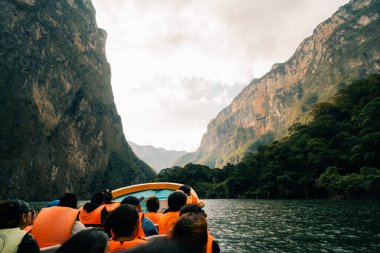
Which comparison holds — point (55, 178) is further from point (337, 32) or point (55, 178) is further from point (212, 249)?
point (337, 32)

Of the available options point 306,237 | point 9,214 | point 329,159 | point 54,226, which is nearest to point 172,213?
point 54,226

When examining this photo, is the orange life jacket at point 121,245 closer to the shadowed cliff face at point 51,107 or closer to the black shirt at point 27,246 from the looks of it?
the black shirt at point 27,246

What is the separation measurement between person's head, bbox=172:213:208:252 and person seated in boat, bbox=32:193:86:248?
11.3 feet

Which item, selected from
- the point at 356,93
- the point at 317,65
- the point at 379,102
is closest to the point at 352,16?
the point at 317,65

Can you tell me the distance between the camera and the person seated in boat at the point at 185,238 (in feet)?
5.83

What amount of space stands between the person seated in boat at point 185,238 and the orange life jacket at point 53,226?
11.3ft

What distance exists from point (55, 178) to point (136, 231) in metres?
122

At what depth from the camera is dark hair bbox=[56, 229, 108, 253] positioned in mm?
1890

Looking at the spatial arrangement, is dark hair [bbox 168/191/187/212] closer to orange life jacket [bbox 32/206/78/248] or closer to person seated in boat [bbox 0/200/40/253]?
orange life jacket [bbox 32/206/78/248]

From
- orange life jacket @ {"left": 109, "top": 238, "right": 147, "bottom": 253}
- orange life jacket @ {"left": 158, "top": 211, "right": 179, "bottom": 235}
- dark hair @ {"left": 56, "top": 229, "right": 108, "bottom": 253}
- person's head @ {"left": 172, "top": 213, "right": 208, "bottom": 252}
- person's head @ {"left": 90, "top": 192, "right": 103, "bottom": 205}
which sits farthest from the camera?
person's head @ {"left": 90, "top": 192, "right": 103, "bottom": 205}

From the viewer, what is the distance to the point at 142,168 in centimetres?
18812

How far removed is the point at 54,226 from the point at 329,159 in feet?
196

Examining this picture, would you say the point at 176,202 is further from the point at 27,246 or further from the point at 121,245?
the point at 27,246

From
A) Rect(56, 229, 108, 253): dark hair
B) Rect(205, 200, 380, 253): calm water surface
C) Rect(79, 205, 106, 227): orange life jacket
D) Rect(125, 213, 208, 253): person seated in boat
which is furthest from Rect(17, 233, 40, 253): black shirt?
Rect(205, 200, 380, 253): calm water surface
